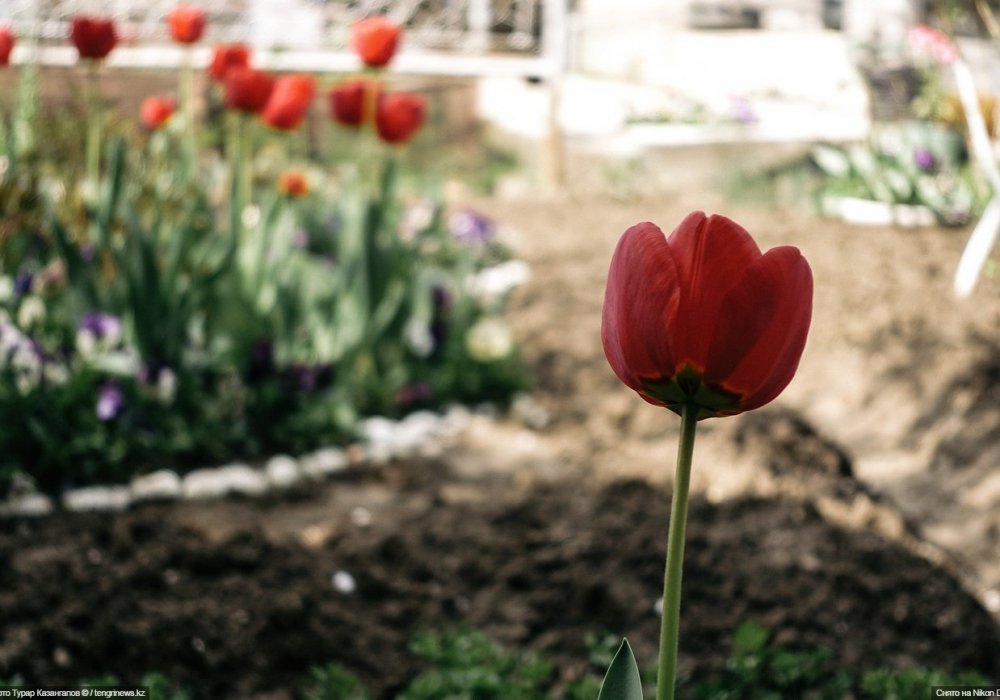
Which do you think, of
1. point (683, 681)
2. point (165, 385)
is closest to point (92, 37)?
Answer: point (165, 385)

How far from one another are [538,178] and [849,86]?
3.03 m

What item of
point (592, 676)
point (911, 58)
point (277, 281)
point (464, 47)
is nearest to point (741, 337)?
point (592, 676)

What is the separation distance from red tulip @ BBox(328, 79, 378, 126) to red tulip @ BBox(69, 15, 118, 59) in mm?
→ 650

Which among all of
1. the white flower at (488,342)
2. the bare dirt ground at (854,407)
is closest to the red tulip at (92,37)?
the white flower at (488,342)

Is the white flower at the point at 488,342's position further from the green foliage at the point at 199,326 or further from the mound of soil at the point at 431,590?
the mound of soil at the point at 431,590

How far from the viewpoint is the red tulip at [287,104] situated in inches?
112

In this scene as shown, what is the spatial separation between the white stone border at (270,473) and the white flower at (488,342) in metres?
0.21

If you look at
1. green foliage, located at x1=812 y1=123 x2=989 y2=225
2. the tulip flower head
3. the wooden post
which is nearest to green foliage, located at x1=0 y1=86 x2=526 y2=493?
the tulip flower head

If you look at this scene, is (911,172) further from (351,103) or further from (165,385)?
(165,385)

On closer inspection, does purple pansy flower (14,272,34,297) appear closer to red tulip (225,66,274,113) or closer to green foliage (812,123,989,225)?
red tulip (225,66,274,113)

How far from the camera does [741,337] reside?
751 mm

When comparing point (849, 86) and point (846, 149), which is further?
point (849, 86)

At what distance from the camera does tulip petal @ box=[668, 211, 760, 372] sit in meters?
0.75

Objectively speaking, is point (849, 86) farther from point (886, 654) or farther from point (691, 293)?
point (691, 293)
